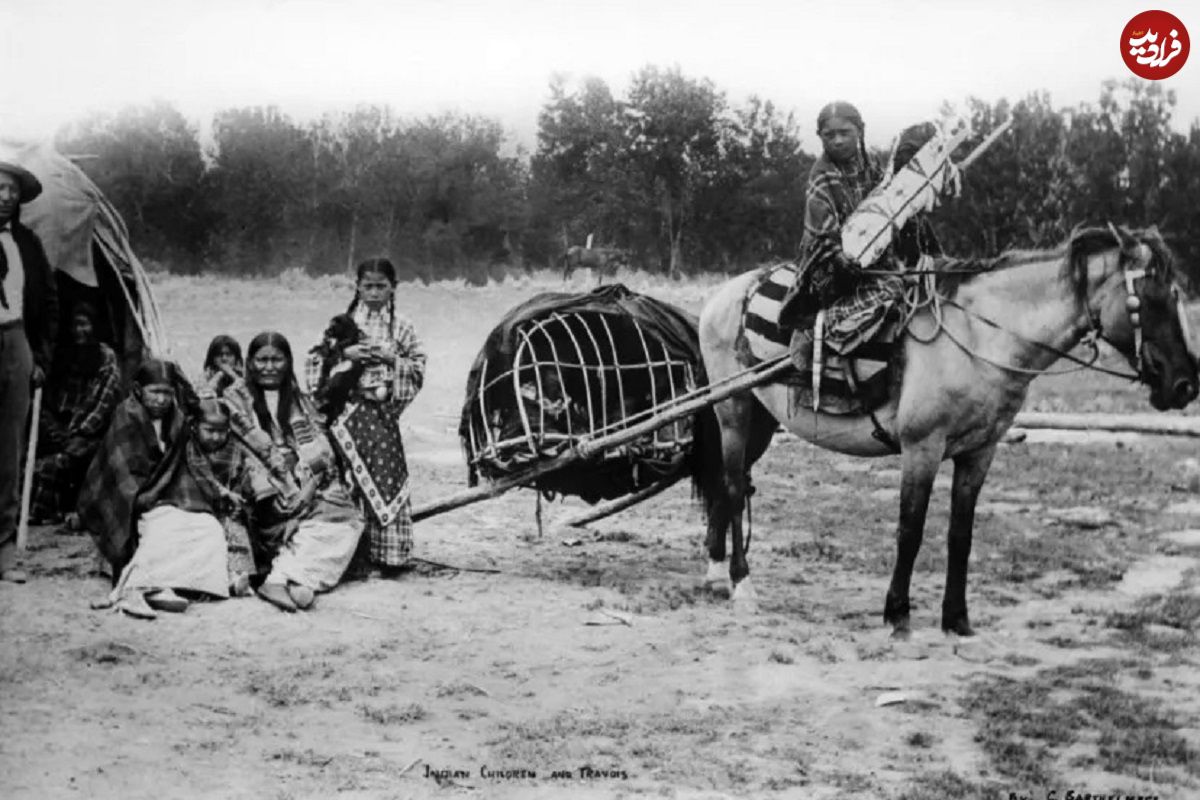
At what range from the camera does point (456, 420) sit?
36.9 ft

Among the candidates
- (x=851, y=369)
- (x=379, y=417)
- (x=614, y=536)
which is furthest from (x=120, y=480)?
(x=851, y=369)

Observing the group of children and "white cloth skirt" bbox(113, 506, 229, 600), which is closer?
"white cloth skirt" bbox(113, 506, 229, 600)

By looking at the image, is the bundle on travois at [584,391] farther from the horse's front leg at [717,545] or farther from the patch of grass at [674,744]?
the patch of grass at [674,744]

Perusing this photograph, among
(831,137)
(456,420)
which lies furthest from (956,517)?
(456,420)

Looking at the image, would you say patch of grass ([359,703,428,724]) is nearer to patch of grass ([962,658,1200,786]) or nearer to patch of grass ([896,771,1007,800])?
patch of grass ([896,771,1007,800])

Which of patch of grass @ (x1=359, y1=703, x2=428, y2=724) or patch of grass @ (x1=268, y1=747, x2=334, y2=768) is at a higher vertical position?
patch of grass @ (x1=268, y1=747, x2=334, y2=768)

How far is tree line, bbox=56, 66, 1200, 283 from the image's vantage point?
20.5 ft

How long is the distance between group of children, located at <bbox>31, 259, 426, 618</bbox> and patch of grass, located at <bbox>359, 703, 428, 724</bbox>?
1155 millimetres

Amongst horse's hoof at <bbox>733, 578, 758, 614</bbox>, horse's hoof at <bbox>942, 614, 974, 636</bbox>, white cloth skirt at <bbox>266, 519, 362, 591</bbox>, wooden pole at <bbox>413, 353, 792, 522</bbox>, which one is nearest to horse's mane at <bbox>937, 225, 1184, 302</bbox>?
wooden pole at <bbox>413, 353, 792, 522</bbox>

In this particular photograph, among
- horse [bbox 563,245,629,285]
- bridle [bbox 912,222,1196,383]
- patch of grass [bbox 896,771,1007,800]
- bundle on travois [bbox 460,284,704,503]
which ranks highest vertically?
horse [bbox 563,245,629,285]

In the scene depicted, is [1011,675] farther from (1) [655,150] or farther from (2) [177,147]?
(2) [177,147]

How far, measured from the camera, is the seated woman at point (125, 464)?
5.41 m

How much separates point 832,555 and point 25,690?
169 inches

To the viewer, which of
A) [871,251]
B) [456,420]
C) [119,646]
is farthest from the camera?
[456,420]
